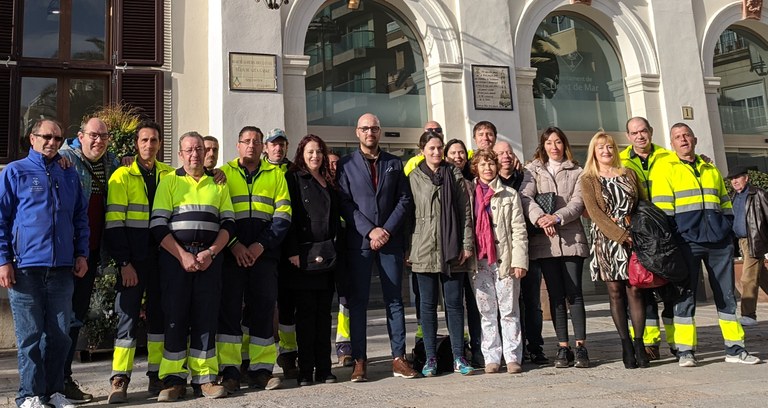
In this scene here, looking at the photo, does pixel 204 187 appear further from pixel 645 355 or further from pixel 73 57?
pixel 73 57

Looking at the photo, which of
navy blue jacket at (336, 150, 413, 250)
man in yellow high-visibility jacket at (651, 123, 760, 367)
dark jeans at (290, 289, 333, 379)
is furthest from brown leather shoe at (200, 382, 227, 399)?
man in yellow high-visibility jacket at (651, 123, 760, 367)

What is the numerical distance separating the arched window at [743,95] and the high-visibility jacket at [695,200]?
8016mm

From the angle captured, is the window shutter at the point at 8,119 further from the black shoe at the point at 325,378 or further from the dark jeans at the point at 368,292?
the black shoe at the point at 325,378

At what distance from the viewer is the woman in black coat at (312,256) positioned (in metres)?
5.13

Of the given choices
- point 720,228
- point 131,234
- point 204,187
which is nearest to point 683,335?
point 720,228

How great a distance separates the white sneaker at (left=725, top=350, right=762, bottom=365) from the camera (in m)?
5.39

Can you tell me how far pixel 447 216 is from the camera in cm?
540

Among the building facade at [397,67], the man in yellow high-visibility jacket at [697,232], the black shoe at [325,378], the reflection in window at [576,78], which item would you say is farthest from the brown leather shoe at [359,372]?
the reflection in window at [576,78]

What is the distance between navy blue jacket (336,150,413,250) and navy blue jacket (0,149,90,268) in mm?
1991

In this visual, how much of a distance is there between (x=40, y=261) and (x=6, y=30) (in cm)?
607

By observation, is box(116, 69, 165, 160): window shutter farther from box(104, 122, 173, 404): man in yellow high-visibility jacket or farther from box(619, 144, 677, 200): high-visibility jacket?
box(619, 144, 677, 200): high-visibility jacket

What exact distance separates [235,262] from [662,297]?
3490mm

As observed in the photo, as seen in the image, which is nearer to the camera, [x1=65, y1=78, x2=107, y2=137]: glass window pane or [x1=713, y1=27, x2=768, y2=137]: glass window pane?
[x1=65, y1=78, x2=107, y2=137]: glass window pane

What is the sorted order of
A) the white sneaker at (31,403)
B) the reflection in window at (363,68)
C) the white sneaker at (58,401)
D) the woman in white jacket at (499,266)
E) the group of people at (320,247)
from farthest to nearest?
the reflection in window at (363,68) → the woman in white jacket at (499,266) → the group of people at (320,247) → the white sneaker at (58,401) → the white sneaker at (31,403)
